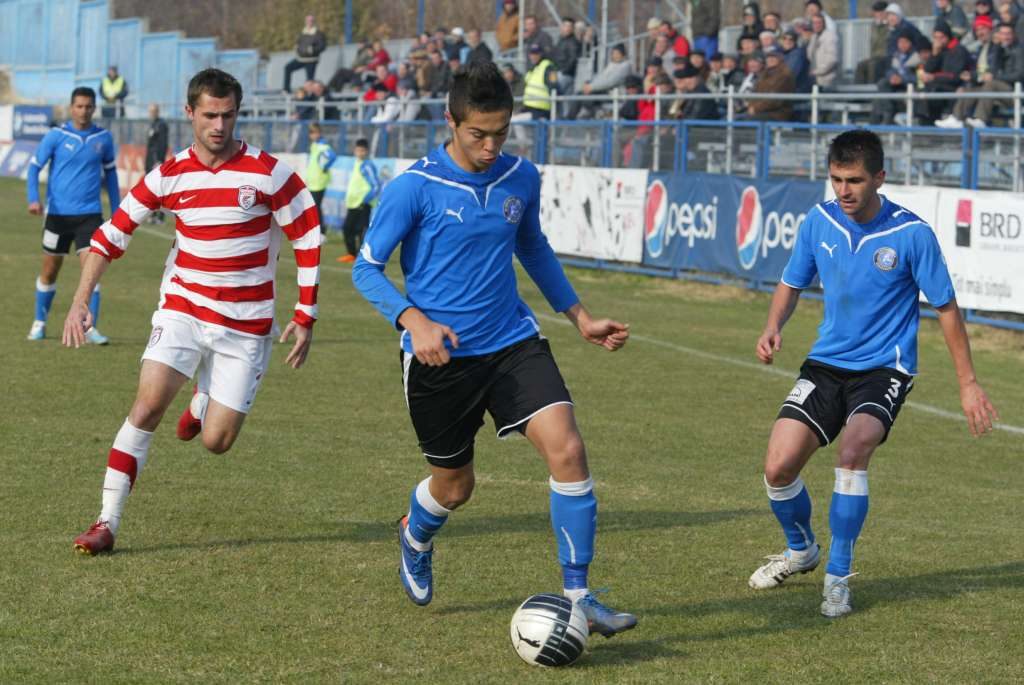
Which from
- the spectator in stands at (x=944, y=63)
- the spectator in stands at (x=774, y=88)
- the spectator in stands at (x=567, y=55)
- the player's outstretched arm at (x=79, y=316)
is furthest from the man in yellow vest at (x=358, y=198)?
the player's outstretched arm at (x=79, y=316)

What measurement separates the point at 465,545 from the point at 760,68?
15.5 meters

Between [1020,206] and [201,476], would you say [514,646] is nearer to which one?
[201,476]

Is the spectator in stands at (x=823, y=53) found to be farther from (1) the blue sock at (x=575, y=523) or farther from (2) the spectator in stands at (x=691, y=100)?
(1) the blue sock at (x=575, y=523)

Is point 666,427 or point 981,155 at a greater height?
point 981,155

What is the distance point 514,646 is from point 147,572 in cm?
188

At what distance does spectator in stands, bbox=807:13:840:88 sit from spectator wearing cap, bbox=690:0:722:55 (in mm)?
3348

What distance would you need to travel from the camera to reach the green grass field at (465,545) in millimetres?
5637

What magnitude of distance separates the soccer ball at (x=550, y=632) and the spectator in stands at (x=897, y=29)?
16.5 metres

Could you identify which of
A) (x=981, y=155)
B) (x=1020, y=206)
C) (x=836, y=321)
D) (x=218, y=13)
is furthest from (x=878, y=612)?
(x=218, y=13)

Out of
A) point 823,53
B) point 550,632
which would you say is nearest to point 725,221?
point 823,53

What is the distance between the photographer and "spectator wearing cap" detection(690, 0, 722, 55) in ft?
82.3

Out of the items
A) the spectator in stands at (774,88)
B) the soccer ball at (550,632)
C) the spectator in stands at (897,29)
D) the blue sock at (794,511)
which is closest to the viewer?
the soccer ball at (550,632)

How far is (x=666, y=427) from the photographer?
11016 mm

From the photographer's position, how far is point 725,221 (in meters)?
19.8
